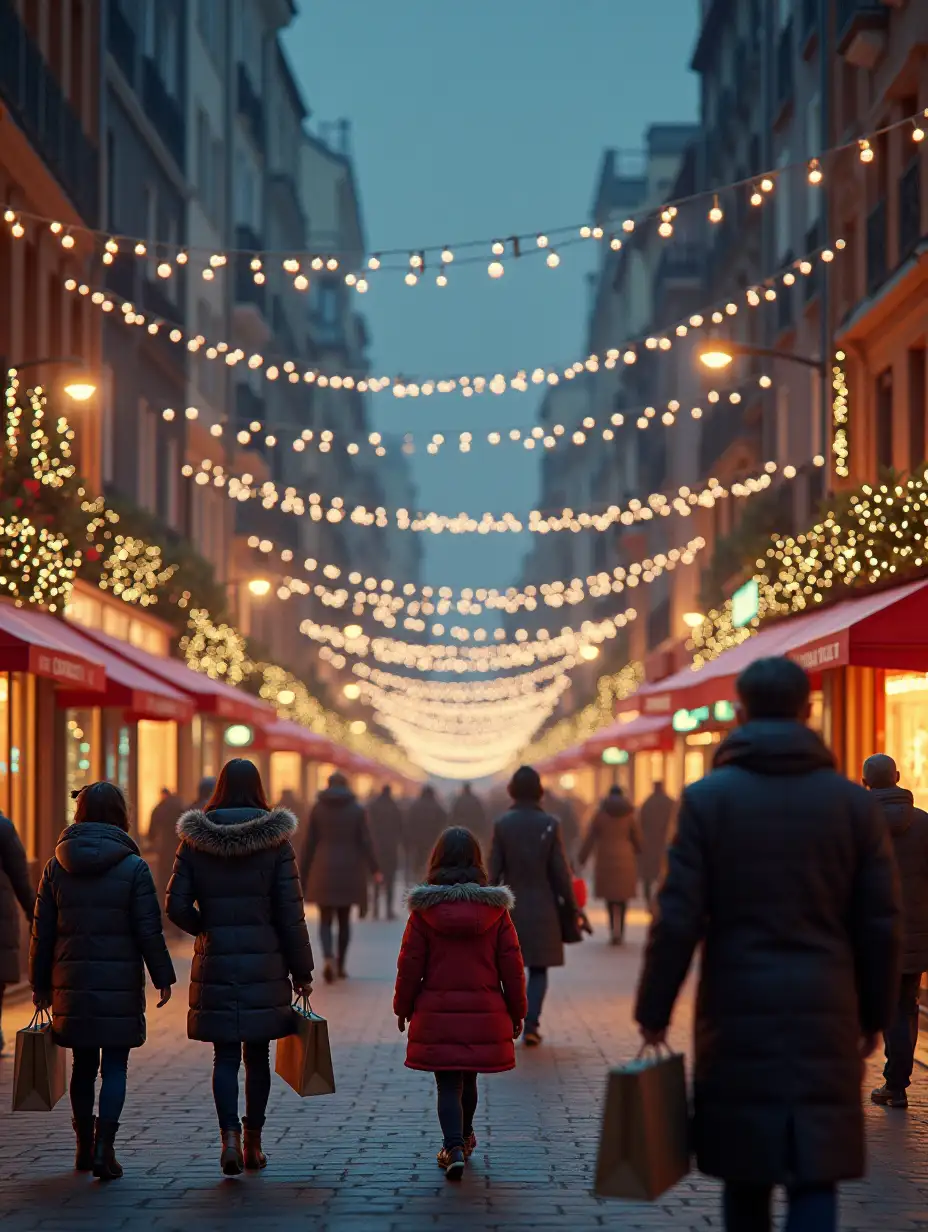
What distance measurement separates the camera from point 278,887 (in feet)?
31.1

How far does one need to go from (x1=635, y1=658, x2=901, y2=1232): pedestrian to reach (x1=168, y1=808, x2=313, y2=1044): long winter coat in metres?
3.44

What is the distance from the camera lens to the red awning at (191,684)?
25.3 metres

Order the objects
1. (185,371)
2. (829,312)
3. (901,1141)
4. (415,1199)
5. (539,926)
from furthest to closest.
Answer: (185,371) → (829,312) → (539,926) → (901,1141) → (415,1199)

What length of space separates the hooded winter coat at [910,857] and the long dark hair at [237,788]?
11.7 feet

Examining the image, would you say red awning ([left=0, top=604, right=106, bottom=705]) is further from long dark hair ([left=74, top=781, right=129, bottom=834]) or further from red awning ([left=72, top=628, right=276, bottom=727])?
long dark hair ([left=74, top=781, right=129, bottom=834])

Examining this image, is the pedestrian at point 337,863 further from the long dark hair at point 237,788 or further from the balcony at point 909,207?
the long dark hair at point 237,788

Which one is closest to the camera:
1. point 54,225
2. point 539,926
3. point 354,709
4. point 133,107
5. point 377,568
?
point 539,926

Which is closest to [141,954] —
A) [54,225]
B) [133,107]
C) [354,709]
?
[54,225]

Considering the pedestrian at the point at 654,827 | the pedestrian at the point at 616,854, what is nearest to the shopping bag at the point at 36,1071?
the pedestrian at the point at 616,854

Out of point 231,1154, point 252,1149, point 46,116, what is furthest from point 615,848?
point 231,1154

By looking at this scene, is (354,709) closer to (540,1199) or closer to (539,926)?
(539,926)

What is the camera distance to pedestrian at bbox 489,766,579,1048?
14.9 meters

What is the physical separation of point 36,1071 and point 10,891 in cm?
394

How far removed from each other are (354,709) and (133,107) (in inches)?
2543
